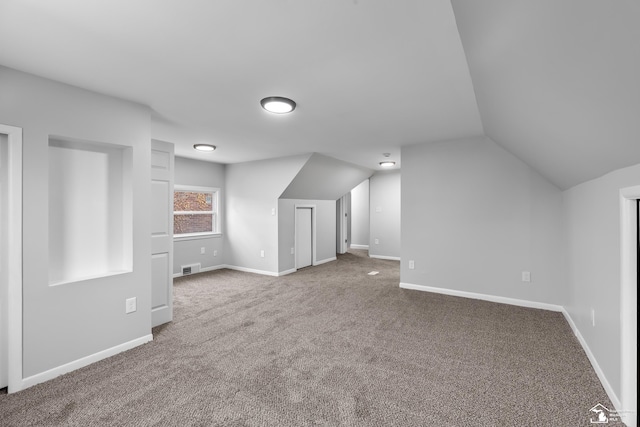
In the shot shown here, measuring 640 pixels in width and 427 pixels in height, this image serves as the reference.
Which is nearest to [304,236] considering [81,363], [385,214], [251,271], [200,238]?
[251,271]

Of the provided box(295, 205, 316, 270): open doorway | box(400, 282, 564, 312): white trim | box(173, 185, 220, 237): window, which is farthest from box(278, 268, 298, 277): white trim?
box(400, 282, 564, 312): white trim

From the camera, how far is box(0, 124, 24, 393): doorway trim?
2072 mm

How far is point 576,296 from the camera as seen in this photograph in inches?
114

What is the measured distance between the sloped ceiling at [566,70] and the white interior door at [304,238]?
446 centimetres

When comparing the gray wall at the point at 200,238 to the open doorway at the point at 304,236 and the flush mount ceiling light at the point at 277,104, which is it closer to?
the open doorway at the point at 304,236

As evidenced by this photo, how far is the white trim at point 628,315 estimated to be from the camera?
171 cm

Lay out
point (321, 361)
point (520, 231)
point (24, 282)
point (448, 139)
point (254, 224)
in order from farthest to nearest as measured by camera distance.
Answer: point (254, 224), point (448, 139), point (520, 231), point (321, 361), point (24, 282)

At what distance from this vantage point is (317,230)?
22.9 ft

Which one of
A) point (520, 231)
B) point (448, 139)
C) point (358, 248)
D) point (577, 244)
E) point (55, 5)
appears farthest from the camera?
point (358, 248)

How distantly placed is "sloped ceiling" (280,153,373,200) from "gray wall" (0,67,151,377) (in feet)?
9.74

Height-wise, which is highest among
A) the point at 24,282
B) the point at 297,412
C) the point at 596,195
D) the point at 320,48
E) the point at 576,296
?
the point at 320,48

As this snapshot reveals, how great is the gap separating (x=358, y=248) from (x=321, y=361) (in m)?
7.15

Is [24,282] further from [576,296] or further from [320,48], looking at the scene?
[576,296]

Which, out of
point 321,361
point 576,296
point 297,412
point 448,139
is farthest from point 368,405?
point 448,139
